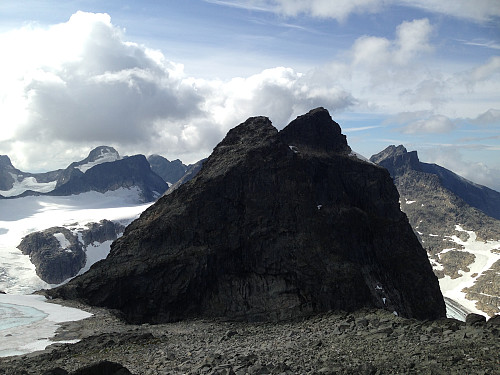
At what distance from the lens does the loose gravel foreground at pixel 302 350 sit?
23562mm

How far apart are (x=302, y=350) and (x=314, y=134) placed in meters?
81.0

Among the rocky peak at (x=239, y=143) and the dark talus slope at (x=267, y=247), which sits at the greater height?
the rocky peak at (x=239, y=143)

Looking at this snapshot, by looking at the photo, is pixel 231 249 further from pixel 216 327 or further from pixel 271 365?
pixel 271 365

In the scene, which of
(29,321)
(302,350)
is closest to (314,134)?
(29,321)

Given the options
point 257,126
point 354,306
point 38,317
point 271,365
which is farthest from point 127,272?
point 271,365

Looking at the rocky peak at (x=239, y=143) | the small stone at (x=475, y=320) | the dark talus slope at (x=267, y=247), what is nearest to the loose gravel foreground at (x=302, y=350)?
the small stone at (x=475, y=320)

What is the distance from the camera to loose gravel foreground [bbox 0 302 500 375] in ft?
77.3

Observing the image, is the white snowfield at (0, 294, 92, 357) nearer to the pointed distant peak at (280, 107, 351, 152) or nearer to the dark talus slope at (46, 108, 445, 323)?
the dark talus slope at (46, 108, 445, 323)

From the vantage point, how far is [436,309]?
3499 inches

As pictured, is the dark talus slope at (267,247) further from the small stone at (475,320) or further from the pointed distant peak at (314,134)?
the small stone at (475,320)

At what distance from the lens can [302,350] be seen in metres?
30.2

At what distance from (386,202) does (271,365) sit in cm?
7517

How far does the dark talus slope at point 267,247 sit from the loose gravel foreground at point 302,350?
1145 inches

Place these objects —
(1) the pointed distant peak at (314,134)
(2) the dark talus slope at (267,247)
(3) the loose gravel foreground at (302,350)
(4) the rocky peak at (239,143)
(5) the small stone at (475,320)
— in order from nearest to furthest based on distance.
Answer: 1. (3) the loose gravel foreground at (302,350)
2. (5) the small stone at (475,320)
3. (2) the dark talus slope at (267,247)
4. (4) the rocky peak at (239,143)
5. (1) the pointed distant peak at (314,134)
